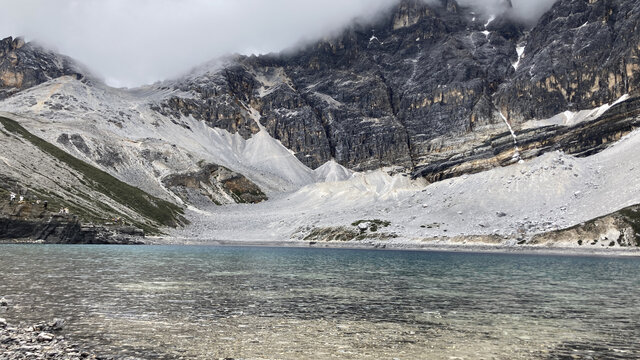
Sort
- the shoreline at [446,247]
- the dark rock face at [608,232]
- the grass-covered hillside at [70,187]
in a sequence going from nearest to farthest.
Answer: the shoreline at [446,247] < the dark rock face at [608,232] < the grass-covered hillside at [70,187]

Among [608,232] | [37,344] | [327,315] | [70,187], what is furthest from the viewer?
[70,187]

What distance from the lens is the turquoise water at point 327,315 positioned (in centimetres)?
1833

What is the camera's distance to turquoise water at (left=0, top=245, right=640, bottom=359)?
60.1 feet

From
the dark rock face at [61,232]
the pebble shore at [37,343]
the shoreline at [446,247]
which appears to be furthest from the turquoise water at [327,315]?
the shoreline at [446,247]

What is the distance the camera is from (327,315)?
2550 centimetres

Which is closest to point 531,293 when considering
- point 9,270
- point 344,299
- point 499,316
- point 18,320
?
point 499,316

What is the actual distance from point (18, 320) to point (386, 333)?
1722cm

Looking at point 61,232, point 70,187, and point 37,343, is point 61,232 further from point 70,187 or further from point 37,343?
point 37,343

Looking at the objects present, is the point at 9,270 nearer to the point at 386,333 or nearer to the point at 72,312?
the point at 72,312

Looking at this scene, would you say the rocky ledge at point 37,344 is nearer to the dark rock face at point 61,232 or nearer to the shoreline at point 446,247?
the dark rock face at point 61,232

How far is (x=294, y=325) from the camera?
2255cm

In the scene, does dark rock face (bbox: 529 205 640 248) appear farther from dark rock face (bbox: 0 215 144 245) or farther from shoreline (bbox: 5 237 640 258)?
dark rock face (bbox: 0 215 144 245)

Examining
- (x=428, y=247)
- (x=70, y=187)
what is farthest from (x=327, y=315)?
(x=70, y=187)

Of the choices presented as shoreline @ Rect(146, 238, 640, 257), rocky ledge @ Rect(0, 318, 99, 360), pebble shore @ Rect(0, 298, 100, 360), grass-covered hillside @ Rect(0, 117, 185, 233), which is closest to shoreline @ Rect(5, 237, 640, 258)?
shoreline @ Rect(146, 238, 640, 257)
